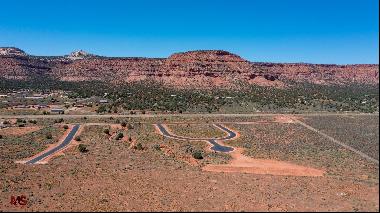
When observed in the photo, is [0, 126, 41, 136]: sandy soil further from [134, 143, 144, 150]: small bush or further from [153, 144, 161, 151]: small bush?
[153, 144, 161, 151]: small bush

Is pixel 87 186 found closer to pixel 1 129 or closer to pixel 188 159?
pixel 188 159

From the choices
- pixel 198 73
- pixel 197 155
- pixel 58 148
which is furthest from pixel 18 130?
pixel 198 73

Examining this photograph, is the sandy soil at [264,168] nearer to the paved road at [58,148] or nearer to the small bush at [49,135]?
the paved road at [58,148]

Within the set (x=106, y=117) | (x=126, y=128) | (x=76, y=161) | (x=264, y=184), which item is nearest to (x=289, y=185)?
(x=264, y=184)

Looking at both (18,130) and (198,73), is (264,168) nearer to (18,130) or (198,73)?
(18,130)

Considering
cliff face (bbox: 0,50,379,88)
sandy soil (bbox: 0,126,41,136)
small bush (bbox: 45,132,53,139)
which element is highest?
cliff face (bbox: 0,50,379,88)

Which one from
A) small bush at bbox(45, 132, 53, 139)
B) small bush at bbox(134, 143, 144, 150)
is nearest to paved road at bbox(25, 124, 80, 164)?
small bush at bbox(45, 132, 53, 139)

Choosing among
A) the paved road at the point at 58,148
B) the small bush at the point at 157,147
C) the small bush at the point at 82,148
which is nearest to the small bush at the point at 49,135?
the paved road at the point at 58,148

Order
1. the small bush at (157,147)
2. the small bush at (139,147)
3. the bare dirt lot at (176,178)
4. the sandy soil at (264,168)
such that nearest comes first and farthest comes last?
the bare dirt lot at (176,178) → the sandy soil at (264,168) → the small bush at (157,147) → the small bush at (139,147)
